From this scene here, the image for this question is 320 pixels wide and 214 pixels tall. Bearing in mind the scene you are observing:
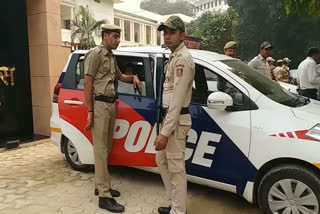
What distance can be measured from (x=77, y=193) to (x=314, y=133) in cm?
266

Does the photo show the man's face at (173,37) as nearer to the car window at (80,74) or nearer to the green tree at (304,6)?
→ the car window at (80,74)

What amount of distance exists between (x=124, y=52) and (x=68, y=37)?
2251 centimetres

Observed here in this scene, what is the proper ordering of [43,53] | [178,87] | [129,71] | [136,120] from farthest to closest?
[43,53] → [129,71] → [136,120] → [178,87]

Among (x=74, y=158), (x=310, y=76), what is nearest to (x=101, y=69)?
(x=74, y=158)

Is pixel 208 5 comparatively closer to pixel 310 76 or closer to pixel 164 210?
pixel 310 76

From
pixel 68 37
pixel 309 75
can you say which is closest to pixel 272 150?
pixel 309 75

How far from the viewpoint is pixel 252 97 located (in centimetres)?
304

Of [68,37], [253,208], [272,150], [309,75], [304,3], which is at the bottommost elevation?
[253,208]

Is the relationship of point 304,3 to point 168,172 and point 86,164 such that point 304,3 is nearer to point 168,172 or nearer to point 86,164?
point 168,172

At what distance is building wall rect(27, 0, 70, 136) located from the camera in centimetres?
624

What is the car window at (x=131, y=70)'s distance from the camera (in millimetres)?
3707

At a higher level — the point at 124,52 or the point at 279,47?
the point at 279,47

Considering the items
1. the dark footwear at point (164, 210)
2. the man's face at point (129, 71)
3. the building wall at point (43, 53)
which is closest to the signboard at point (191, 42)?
the man's face at point (129, 71)

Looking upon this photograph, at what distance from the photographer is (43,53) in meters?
6.30
